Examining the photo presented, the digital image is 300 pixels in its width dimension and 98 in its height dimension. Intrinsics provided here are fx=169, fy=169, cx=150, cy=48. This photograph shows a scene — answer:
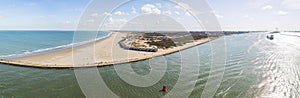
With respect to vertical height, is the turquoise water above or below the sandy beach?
below

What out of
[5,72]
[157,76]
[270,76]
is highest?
[5,72]

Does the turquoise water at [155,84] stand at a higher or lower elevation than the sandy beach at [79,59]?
lower

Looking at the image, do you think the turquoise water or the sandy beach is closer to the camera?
the turquoise water

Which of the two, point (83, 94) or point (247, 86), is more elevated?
point (83, 94)

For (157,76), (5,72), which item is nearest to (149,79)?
(157,76)

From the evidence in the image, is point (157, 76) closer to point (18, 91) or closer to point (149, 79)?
point (149, 79)

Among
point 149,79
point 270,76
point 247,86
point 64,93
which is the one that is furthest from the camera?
point 270,76

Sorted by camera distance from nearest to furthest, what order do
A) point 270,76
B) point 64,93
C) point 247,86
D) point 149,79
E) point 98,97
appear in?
point 98,97
point 64,93
point 247,86
point 149,79
point 270,76

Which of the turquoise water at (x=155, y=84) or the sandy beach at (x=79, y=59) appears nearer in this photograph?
the turquoise water at (x=155, y=84)

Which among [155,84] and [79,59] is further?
[79,59]

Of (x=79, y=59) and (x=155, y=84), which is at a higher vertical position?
(x=79, y=59)

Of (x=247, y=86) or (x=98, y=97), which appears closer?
(x=98, y=97)
